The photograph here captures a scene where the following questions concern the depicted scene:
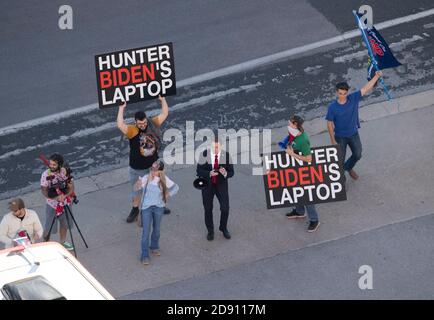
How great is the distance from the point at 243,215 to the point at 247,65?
392 centimetres

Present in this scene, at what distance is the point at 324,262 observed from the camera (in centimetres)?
1223

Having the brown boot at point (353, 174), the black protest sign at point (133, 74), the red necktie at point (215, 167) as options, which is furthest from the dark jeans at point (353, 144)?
the black protest sign at point (133, 74)

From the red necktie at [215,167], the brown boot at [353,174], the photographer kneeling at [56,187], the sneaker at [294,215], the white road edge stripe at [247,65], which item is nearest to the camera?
the photographer kneeling at [56,187]

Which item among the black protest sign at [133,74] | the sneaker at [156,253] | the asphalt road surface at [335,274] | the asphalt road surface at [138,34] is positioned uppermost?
the asphalt road surface at [138,34]

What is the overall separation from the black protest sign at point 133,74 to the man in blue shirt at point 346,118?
7.15 feet

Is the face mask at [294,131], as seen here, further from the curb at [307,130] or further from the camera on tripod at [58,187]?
the camera on tripod at [58,187]

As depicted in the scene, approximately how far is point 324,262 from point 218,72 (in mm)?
5032

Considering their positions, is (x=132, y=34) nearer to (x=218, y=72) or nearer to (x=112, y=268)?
(x=218, y=72)

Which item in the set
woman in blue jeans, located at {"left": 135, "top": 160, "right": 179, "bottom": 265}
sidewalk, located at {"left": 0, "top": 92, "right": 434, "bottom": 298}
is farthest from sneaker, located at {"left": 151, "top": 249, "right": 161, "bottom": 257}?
woman in blue jeans, located at {"left": 135, "top": 160, "right": 179, "bottom": 265}

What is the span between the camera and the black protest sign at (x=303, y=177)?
12.3m

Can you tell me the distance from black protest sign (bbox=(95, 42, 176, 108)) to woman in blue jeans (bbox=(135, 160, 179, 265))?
1.16 m

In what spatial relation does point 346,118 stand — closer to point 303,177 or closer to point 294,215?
point 303,177

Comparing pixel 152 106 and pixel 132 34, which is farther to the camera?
pixel 132 34
